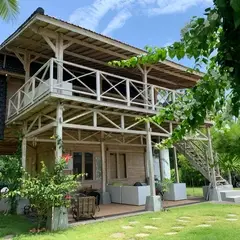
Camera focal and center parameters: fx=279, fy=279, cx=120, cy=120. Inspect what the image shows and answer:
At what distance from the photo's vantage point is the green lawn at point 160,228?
662cm

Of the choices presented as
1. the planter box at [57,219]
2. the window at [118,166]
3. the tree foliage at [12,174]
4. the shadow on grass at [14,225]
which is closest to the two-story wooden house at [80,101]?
the window at [118,166]

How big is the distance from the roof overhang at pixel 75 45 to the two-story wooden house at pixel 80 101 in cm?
3

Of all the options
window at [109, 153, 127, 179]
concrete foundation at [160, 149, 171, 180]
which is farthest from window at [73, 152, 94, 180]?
concrete foundation at [160, 149, 171, 180]

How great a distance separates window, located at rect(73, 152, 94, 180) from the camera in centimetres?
1420

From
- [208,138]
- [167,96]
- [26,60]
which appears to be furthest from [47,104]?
[208,138]

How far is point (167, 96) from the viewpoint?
12383 mm

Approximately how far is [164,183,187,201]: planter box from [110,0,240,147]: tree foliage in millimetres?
12115

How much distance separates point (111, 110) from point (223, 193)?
6.95m

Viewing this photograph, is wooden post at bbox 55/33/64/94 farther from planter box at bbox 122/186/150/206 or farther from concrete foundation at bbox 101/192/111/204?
concrete foundation at bbox 101/192/111/204

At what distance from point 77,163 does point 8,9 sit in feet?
25.7

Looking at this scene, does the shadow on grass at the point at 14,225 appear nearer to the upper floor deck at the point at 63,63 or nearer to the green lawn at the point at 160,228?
the green lawn at the point at 160,228

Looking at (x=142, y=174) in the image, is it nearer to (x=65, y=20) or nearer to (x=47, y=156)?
(x=47, y=156)

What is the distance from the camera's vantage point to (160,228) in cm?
750

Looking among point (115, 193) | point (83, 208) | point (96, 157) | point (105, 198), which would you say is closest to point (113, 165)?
point (96, 157)
